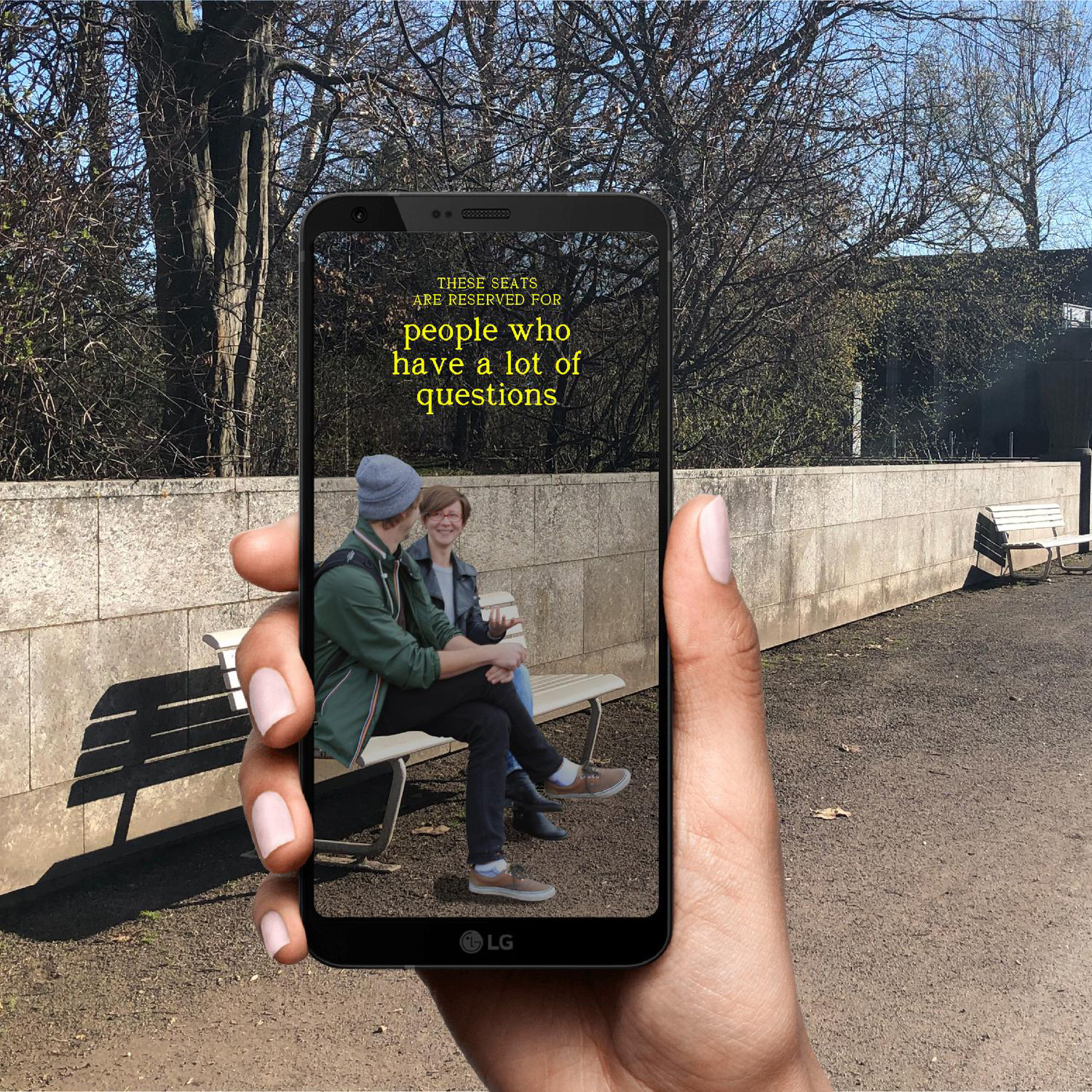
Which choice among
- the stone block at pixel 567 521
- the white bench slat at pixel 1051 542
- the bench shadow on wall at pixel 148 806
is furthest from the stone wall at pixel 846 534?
the stone block at pixel 567 521

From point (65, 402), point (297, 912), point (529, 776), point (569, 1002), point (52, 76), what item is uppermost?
point (52, 76)

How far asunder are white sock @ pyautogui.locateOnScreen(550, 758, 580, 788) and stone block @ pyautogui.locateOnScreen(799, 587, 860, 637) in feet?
27.1

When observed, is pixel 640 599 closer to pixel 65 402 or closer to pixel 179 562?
pixel 179 562

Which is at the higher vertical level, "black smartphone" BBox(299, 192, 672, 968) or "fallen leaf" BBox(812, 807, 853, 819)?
"black smartphone" BBox(299, 192, 672, 968)

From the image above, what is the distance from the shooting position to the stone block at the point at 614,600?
6.12ft

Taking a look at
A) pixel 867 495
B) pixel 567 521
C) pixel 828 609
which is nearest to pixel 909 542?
pixel 867 495

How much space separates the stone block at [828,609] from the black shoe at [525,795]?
831cm

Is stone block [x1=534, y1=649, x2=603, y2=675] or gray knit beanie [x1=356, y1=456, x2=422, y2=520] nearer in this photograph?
stone block [x1=534, y1=649, x2=603, y2=675]

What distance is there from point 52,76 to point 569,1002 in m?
5.05

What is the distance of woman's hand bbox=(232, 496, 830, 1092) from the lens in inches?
64.7

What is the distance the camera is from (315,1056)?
3.41 m

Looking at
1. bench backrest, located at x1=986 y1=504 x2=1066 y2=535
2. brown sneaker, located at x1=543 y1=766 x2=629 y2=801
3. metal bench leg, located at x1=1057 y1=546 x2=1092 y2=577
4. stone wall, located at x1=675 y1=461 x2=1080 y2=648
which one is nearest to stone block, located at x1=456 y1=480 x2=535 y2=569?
brown sneaker, located at x1=543 y1=766 x2=629 y2=801

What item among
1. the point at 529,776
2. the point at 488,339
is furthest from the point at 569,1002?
the point at 488,339

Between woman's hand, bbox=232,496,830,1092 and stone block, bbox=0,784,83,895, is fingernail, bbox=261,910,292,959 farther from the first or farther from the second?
stone block, bbox=0,784,83,895
